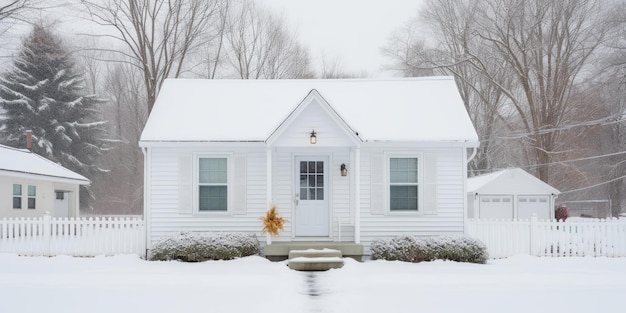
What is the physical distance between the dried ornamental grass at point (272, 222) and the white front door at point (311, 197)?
3.03 feet

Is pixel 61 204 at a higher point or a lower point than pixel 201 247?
higher

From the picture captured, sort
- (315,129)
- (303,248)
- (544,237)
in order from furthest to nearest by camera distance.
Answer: (544,237), (315,129), (303,248)

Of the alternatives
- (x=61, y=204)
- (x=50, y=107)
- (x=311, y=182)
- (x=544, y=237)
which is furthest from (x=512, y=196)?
(x=50, y=107)

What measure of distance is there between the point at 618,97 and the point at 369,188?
2127 centimetres

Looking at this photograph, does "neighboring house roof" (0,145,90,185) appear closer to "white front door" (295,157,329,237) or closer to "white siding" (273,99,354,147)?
"white front door" (295,157,329,237)

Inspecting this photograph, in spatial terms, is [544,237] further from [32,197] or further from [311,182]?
[32,197]

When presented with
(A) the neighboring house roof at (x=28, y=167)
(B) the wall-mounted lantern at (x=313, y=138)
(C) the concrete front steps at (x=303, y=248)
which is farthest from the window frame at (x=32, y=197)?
(B) the wall-mounted lantern at (x=313, y=138)

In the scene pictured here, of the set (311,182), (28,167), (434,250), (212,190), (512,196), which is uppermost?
(28,167)

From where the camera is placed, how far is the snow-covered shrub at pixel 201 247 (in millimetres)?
14898

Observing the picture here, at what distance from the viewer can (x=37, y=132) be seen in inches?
1442

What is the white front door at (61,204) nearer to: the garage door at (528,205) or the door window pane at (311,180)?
the door window pane at (311,180)

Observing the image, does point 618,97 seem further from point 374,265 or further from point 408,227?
point 374,265

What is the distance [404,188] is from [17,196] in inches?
621

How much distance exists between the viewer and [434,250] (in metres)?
15.0
